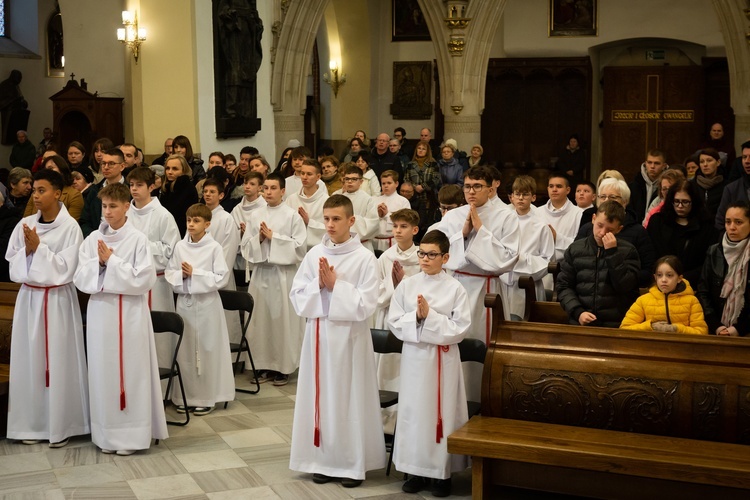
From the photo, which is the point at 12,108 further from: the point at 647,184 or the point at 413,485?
the point at 413,485

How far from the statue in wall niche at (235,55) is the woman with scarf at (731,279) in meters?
8.52

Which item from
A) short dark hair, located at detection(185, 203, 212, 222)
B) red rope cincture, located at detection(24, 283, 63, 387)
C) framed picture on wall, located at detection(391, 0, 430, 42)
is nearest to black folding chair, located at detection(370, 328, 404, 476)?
short dark hair, located at detection(185, 203, 212, 222)

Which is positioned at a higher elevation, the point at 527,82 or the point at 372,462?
the point at 527,82

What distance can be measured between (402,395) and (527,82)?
15231mm

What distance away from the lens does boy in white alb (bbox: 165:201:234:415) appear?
305 inches

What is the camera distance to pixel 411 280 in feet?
20.1

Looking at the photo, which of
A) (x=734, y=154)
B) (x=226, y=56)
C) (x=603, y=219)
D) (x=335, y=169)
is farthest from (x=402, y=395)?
(x=734, y=154)

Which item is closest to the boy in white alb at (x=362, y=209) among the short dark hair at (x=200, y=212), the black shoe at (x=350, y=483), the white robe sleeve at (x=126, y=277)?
the short dark hair at (x=200, y=212)

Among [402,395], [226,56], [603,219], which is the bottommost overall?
[402,395]

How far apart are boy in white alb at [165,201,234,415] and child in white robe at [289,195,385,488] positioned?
1725 millimetres

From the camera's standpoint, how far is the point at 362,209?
388 inches

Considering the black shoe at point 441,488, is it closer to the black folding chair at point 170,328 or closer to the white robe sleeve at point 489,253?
the white robe sleeve at point 489,253

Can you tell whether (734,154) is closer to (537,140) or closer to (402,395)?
(537,140)

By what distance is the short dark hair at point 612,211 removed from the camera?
20.9ft
